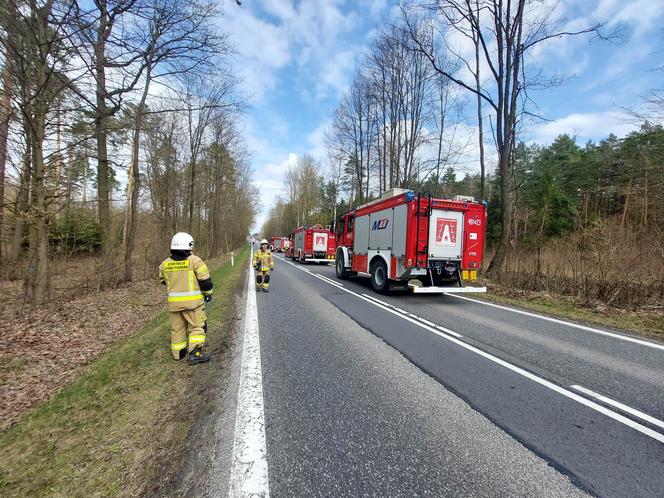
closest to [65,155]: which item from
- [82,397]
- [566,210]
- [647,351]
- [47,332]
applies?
[47,332]

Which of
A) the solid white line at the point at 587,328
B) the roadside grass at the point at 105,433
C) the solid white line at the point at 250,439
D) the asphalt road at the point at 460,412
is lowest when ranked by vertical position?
the roadside grass at the point at 105,433

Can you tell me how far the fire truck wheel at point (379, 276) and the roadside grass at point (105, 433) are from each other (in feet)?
23.1

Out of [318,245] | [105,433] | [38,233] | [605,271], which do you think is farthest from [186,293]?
[318,245]

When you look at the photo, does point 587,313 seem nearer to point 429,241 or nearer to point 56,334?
point 429,241

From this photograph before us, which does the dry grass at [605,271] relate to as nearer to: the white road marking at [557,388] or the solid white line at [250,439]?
the white road marking at [557,388]

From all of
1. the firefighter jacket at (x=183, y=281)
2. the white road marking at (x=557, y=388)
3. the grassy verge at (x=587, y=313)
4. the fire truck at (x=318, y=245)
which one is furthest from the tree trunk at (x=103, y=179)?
the fire truck at (x=318, y=245)

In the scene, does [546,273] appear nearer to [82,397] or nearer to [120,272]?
[82,397]

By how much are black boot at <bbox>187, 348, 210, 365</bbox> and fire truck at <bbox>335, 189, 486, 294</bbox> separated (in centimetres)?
619

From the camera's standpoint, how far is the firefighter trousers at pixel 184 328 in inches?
170

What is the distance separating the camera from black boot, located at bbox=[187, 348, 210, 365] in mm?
4273

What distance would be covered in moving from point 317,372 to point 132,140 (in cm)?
1308

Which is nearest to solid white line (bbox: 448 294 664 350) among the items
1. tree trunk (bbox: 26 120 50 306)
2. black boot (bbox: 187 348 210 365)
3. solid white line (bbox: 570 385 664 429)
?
solid white line (bbox: 570 385 664 429)

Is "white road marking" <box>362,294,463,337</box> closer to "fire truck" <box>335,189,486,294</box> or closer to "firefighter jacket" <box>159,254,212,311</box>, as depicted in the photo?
"fire truck" <box>335,189,486,294</box>

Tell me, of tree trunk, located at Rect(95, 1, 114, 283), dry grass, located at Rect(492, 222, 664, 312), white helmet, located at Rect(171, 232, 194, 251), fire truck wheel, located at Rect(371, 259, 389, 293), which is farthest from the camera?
fire truck wheel, located at Rect(371, 259, 389, 293)
